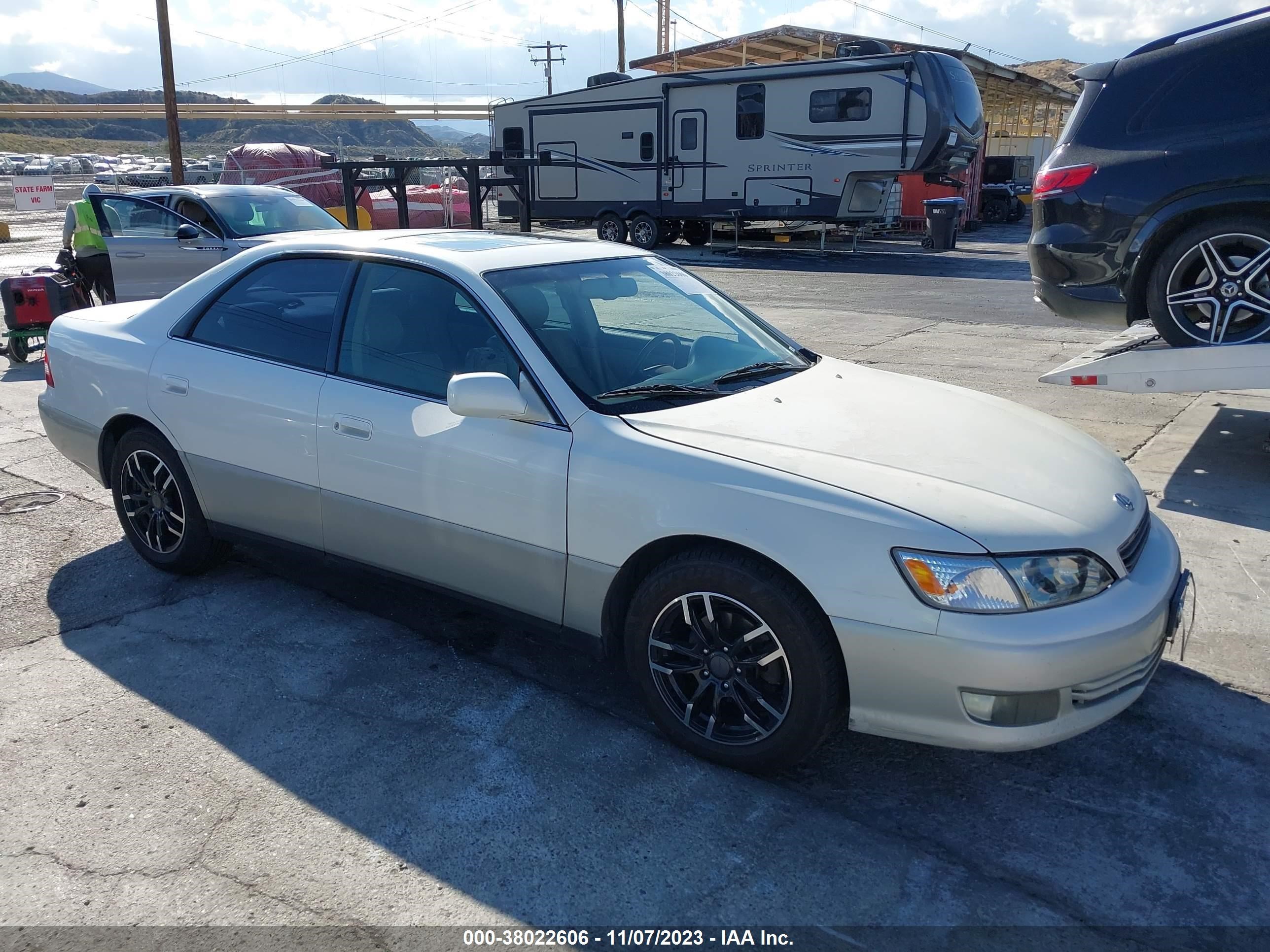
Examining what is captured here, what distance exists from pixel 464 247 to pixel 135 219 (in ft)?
28.8

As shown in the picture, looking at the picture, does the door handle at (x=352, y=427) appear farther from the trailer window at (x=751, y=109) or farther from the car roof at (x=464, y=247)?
the trailer window at (x=751, y=109)

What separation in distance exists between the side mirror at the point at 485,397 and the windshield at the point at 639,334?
243mm

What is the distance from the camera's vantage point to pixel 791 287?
16859mm

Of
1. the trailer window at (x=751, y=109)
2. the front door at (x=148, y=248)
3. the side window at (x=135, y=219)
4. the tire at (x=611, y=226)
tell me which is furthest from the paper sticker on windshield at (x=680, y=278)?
the tire at (x=611, y=226)

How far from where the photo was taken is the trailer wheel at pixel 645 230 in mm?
23969

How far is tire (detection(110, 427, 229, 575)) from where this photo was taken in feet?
14.6

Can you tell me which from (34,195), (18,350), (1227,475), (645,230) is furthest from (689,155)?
(34,195)

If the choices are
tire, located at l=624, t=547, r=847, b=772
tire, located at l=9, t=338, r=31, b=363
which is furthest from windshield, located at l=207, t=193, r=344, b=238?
tire, located at l=624, t=547, r=847, b=772

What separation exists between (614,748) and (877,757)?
2.81ft

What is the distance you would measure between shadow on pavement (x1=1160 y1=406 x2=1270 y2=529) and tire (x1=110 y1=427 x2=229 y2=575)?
16.2 ft

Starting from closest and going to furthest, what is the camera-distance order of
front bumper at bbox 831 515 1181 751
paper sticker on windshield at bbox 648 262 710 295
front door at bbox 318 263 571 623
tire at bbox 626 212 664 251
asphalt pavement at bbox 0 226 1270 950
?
asphalt pavement at bbox 0 226 1270 950, front bumper at bbox 831 515 1181 751, front door at bbox 318 263 571 623, paper sticker on windshield at bbox 648 262 710 295, tire at bbox 626 212 664 251

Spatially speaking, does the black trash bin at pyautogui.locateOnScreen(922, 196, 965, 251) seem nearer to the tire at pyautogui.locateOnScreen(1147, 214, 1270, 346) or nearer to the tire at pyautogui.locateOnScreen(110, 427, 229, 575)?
the tire at pyautogui.locateOnScreen(1147, 214, 1270, 346)

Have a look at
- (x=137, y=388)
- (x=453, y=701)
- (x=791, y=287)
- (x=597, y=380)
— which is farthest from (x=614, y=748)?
(x=791, y=287)

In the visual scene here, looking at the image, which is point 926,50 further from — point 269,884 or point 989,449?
point 269,884
